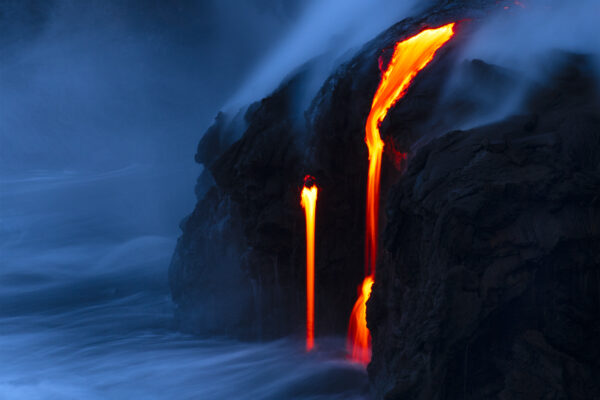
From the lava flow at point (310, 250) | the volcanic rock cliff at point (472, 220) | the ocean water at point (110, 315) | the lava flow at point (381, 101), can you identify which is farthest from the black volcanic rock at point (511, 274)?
the lava flow at point (310, 250)

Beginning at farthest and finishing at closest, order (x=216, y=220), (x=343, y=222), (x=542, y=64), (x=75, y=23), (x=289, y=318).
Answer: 1. (x=75, y=23)
2. (x=216, y=220)
3. (x=289, y=318)
4. (x=343, y=222)
5. (x=542, y=64)

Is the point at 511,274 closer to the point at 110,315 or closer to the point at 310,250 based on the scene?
the point at 310,250

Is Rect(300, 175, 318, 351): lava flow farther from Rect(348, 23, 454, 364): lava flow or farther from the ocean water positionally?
Rect(348, 23, 454, 364): lava flow

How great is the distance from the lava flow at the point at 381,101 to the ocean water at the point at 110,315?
0.42 meters

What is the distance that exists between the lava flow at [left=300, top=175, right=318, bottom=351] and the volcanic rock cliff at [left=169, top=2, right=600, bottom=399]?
0.11m

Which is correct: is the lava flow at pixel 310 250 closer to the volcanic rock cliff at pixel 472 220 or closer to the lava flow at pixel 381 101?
the volcanic rock cliff at pixel 472 220

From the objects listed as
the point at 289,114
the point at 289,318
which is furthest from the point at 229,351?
the point at 289,114

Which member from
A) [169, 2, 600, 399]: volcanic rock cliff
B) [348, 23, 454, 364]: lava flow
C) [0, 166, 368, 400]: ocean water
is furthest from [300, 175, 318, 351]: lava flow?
[348, 23, 454, 364]: lava flow

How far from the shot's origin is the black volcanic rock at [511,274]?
360 cm

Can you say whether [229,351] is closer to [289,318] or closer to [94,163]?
[289,318]

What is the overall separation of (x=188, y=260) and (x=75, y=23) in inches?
470

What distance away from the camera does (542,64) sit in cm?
523

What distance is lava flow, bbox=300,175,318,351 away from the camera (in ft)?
22.9

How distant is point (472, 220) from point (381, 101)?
297cm
